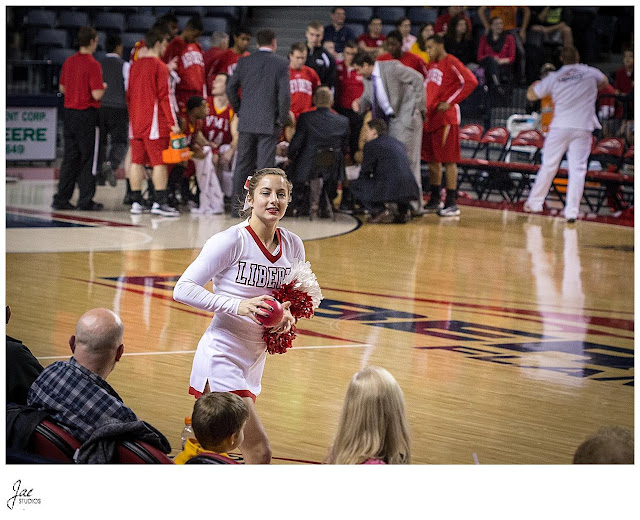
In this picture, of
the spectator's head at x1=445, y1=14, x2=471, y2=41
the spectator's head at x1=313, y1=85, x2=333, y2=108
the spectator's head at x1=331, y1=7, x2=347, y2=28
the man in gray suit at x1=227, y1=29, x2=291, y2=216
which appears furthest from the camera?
the spectator's head at x1=331, y1=7, x2=347, y2=28

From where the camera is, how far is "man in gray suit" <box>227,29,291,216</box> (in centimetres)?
1066

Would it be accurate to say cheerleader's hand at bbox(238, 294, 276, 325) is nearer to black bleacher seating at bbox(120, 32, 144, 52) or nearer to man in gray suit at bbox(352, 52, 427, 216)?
man in gray suit at bbox(352, 52, 427, 216)

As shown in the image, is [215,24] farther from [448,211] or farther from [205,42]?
[448,211]

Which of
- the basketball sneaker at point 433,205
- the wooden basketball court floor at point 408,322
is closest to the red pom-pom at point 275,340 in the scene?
the wooden basketball court floor at point 408,322

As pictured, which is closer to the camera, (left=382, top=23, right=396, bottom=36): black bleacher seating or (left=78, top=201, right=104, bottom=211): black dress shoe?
(left=78, top=201, right=104, bottom=211): black dress shoe

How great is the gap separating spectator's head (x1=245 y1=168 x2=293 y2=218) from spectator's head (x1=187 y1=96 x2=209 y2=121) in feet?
23.8

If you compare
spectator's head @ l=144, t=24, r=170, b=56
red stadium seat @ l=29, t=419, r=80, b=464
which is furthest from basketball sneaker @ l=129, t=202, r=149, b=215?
red stadium seat @ l=29, t=419, r=80, b=464

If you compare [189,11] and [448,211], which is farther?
[189,11]

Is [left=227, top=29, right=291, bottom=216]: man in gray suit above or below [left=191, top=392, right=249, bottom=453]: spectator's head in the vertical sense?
above

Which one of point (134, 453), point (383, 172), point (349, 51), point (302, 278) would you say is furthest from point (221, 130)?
point (134, 453)

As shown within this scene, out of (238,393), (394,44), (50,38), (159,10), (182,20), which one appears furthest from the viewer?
(159,10)
